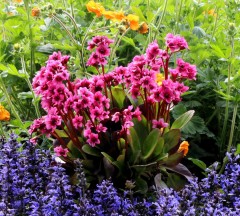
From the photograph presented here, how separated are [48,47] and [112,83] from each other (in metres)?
0.97

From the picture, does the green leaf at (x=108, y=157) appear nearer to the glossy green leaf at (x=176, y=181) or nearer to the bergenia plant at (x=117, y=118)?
the bergenia plant at (x=117, y=118)

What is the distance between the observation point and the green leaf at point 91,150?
2.68 m

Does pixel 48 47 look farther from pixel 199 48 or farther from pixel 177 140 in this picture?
pixel 177 140

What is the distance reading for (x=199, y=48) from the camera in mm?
3420

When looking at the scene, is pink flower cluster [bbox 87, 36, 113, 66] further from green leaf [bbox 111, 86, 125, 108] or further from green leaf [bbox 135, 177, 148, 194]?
green leaf [bbox 135, 177, 148, 194]

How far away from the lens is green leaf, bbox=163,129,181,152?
280 cm

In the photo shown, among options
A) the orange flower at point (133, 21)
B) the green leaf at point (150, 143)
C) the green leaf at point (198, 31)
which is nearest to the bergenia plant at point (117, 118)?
the green leaf at point (150, 143)

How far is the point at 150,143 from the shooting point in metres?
2.72

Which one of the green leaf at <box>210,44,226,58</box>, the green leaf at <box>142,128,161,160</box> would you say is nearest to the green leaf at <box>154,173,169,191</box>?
the green leaf at <box>142,128,161,160</box>

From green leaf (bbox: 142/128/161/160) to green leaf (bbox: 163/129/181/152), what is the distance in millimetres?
129

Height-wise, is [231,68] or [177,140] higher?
[231,68]

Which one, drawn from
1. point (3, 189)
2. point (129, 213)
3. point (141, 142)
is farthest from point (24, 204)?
point (141, 142)

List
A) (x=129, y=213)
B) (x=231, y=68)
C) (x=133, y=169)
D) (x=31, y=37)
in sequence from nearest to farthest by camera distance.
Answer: (x=129, y=213), (x=133, y=169), (x=231, y=68), (x=31, y=37)

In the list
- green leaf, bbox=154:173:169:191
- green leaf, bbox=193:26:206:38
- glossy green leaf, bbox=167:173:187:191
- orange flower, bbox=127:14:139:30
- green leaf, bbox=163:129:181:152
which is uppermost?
orange flower, bbox=127:14:139:30
